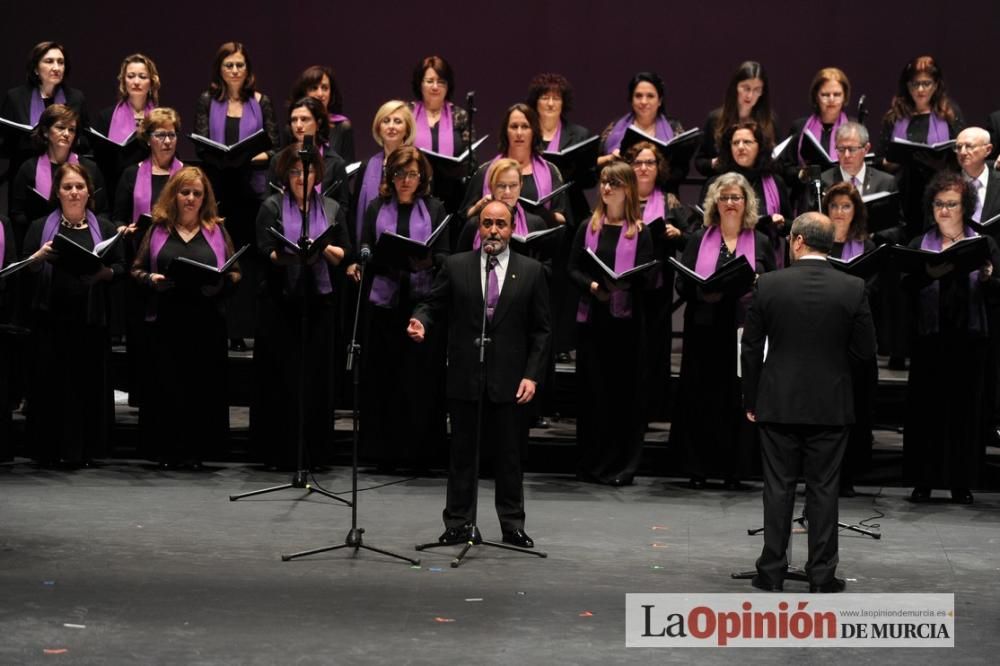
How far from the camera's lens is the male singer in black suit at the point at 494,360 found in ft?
18.7

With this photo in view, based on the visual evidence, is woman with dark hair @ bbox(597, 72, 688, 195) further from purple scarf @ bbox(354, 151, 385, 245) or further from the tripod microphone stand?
the tripod microphone stand

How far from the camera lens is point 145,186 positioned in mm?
7391

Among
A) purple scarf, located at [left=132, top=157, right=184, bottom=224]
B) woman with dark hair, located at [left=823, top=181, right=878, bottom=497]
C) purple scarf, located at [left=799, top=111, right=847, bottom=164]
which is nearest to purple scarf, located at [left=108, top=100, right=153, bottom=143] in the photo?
purple scarf, located at [left=132, top=157, right=184, bottom=224]

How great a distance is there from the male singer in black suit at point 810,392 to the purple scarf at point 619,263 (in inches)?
75.5

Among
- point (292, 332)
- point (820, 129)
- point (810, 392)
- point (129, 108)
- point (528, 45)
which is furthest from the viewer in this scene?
point (528, 45)

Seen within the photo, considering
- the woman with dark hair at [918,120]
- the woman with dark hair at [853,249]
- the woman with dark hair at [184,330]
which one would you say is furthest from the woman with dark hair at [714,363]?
the woman with dark hair at [184,330]

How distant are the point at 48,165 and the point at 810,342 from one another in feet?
13.5

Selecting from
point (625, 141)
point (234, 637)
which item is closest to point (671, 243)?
point (625, 141)

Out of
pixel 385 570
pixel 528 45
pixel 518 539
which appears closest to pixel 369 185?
pixel 528 45

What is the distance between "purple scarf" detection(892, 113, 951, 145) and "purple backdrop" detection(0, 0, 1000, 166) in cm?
111

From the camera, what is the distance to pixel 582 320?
711 centimetres

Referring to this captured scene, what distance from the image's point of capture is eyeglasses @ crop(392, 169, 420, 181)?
23.1ft

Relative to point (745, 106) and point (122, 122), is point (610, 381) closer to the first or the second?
point (745, 106)

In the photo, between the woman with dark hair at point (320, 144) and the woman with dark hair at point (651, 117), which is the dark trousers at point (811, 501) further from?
the woman with dark hair at point (320, 144)
